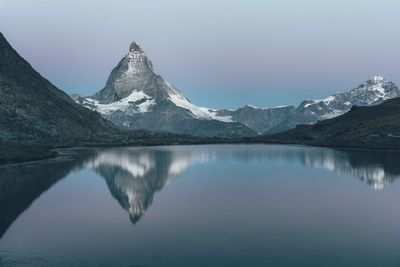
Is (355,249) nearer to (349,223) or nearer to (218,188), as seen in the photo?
(349,223)

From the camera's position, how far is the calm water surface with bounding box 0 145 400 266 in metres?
43.2

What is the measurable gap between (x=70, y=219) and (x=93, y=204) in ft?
42.7

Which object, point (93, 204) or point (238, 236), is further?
point (93, 204)

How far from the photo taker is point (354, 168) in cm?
14238

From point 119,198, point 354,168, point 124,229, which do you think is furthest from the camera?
point 354,168

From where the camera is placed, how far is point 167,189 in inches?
3760

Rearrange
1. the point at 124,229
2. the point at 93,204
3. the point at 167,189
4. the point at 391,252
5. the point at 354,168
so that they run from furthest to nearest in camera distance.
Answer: the point at 354,168, the point at 167,189, the point at 93,204, the point at 124,229, the point at 391,252

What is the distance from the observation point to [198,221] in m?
60.2

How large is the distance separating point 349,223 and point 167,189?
48410 mm

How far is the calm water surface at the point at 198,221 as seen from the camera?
43.2 metres

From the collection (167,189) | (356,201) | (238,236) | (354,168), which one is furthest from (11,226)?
(354,168)

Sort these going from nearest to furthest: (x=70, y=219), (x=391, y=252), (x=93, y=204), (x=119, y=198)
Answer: (x=391, y=252), (x=70, y=219), (x=93, y=204), (x=119, y=198)

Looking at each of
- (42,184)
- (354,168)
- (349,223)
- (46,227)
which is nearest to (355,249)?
(349,223)

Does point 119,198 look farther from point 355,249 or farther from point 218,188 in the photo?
point 355,249
